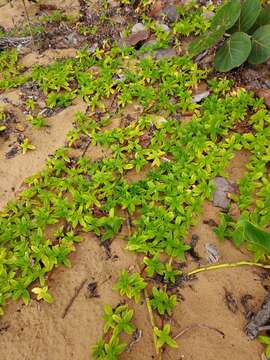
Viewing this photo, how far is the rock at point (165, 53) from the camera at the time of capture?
15.5 ft

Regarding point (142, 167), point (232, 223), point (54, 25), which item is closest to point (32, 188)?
point (142, 167)

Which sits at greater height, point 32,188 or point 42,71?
point 42,71

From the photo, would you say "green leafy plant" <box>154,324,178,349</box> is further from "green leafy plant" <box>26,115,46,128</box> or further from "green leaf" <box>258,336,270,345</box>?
"green leafy plant" <box>26,115,46,128</box>

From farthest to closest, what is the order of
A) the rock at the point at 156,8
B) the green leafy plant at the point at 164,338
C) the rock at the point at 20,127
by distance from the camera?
the rock at the point at 156,8 < the rock at the point at 20,127 < the green leafy plant at the point at 164,338

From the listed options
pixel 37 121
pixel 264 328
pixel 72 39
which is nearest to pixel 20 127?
pixel 37 121

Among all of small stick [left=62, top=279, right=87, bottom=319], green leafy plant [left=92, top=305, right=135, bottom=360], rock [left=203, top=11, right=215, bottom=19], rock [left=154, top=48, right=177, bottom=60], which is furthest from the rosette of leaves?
green leafy plant [left=92, top=305, right=135, bottom=360]

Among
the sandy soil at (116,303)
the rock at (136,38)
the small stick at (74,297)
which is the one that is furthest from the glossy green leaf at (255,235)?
the rock at (136,38)

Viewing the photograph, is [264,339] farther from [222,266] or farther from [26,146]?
[26,146]

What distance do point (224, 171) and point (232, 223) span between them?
617 millimetres

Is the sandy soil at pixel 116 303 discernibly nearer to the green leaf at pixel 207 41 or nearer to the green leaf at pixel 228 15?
the green leaf at pixel 207 41

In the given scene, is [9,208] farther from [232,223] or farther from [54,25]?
[54,25]

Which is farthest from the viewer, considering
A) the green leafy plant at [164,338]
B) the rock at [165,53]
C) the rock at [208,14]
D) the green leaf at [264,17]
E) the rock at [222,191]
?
the rock at [208,14]

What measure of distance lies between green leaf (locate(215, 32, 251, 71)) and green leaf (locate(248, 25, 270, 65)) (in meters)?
0.16

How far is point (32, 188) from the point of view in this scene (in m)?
3.54
